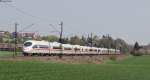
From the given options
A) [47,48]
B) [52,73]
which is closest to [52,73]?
[52,73]

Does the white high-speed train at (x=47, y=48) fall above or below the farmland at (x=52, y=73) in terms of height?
above

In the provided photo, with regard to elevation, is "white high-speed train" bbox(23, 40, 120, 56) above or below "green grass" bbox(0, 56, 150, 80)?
above

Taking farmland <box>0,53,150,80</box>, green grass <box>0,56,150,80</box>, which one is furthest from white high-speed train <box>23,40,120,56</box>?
green grass <box>0,56,150,80</box>

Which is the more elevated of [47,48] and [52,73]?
[47,48]

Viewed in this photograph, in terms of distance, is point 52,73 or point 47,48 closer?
point 52,73

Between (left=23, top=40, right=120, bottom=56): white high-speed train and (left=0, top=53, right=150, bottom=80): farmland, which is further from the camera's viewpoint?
(left=23, top=40, right=120, bottom=56): white high-speed train

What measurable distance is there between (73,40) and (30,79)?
17478 cm

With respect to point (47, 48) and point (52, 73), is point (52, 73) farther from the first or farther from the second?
point (47, 48)

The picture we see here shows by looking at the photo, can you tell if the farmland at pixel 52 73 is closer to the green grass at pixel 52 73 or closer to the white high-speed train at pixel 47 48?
the green grass at pixel 52 73

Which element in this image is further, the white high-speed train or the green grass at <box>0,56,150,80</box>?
the white high-speed train

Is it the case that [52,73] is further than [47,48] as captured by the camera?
No

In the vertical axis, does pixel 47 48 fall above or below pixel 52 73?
above

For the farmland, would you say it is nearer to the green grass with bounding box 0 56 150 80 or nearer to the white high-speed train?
the green grass with bounding box 0 56 150 80

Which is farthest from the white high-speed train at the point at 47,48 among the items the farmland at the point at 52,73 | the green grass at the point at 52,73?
the green grass at the point at 52,73
